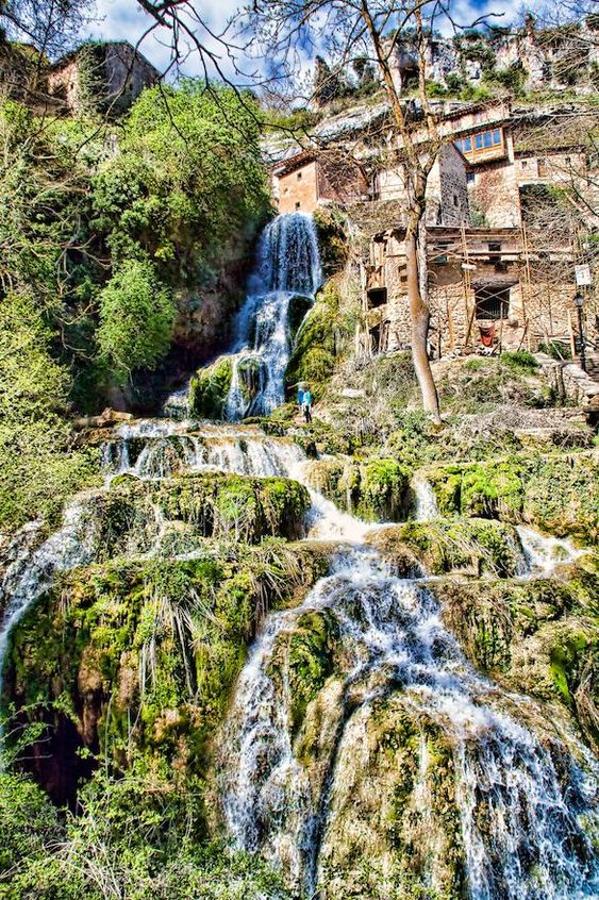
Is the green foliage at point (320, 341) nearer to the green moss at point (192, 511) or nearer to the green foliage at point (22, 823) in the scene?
the green moss at point (192, 511)

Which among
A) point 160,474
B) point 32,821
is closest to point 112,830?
point 32,821

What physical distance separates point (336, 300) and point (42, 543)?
15190 mm

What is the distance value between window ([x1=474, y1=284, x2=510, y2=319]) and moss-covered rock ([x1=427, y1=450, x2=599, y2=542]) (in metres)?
12.2

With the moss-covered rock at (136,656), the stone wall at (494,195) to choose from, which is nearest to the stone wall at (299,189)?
the stone wall at (494,195)

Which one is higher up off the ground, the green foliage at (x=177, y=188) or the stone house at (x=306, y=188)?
the stone house at (x=306, y=188)

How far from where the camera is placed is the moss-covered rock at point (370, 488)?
370 inches

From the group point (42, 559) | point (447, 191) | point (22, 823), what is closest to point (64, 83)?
point (42, 559)

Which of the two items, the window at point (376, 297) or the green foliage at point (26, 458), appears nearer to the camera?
the green foliage at point (26, 458)

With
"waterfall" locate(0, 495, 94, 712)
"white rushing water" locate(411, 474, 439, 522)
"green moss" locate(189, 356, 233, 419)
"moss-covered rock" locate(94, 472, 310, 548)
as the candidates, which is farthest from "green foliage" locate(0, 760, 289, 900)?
"green moss" locate(189, 356, 233, 419)

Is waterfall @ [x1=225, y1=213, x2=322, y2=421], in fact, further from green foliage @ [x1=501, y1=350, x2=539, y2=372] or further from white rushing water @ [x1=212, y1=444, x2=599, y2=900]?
white rushing water @ [x1=212, y1=444, x2=599, y2=900]

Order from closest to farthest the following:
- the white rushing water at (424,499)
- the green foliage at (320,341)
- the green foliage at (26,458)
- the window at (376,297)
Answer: the green foliage at (26,458) < the white rushing water at (424,499) < the green foliage at (320,341) < the window at (376,297)

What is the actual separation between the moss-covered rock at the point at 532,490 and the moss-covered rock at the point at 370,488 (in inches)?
23.6

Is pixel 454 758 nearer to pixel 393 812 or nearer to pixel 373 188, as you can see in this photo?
pixel 393 812

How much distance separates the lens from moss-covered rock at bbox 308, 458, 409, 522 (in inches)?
370
